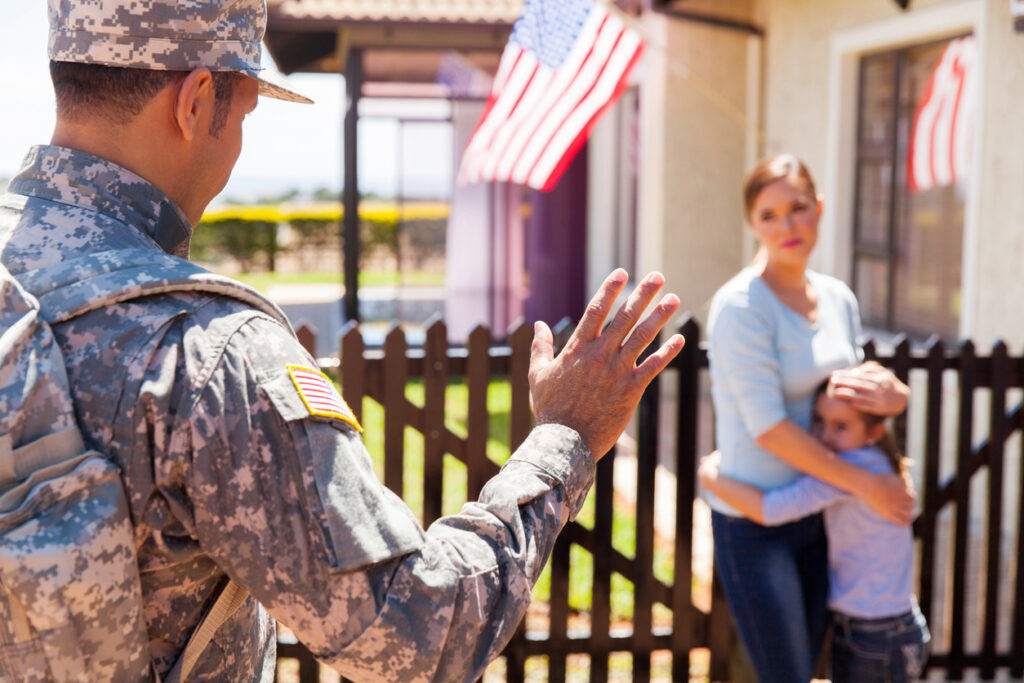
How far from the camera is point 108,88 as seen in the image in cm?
121

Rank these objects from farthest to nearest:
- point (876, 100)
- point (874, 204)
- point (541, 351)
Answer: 1. point (874, 204)
2. point (876, 100)
3. point (541, 351)

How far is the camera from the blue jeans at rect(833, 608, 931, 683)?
2641mm

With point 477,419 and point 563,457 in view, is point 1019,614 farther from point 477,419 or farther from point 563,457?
point 563,457

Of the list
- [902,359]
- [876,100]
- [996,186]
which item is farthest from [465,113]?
[902,359]

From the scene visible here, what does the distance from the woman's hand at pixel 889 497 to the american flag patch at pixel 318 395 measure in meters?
1.83

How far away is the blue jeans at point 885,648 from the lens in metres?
2.64

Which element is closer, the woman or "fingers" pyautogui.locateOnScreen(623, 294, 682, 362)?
"fingers" pyautogui.locateOnScreen(623, 294, 682, 362)

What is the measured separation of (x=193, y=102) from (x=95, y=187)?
15cm

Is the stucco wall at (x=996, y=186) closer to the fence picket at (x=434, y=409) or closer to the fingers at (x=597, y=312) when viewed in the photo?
the fence picket at (x=434, y=409)

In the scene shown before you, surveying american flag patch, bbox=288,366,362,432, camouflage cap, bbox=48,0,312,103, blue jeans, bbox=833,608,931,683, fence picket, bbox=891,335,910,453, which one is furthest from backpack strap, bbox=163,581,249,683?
fence picket, bbox=891,335,910,453

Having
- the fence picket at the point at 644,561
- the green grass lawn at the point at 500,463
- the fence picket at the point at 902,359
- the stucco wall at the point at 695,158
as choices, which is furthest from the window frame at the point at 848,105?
the fence picket at the point at 644,561

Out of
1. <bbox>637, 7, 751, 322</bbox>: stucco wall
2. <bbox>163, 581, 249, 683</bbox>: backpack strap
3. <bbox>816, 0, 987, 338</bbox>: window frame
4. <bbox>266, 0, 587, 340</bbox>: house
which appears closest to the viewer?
<bbox>163, 581, 249, 683</bbox>: backpack strap

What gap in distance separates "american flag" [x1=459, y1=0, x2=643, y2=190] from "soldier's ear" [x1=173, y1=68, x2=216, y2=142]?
379 centimetres

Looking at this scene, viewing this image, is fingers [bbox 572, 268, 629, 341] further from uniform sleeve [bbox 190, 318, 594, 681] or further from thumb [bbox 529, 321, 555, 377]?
uniform sleeve [bbox 190, 318, 594, 681]
